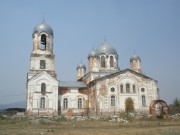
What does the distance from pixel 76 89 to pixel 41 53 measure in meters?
7.35

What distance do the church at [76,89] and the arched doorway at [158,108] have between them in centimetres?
137

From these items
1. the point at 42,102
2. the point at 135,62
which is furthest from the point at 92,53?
the point at 42,102

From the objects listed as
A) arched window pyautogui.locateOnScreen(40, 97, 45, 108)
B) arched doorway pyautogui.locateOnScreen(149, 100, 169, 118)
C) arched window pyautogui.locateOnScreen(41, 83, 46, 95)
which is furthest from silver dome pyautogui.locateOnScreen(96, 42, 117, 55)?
arched window pyautogui.locateOnScreen(40, 97, 45, 108)

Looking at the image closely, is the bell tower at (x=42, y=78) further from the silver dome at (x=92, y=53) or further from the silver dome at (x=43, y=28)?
the silver dome at (x=92, y=53)

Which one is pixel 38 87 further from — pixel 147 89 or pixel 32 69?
pixel 147 89

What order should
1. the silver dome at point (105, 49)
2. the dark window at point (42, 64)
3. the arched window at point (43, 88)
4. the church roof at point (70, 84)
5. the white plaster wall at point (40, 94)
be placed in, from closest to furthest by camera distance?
the white plaster wall at point (40, 94) → the arched window at point (43, 88) → the dark window at point (42, 64) → the church roof at point (70, 84) → the silver dome at point (105, 49)

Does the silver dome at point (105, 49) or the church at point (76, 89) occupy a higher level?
the silver dome at point (105, 49)

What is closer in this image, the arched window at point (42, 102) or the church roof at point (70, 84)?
the arched window at point (42, 102)

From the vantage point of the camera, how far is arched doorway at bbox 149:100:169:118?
108ft

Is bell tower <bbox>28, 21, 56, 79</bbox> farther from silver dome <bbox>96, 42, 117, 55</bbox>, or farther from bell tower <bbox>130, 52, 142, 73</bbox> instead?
bell tower <bbox>130, 52, 142, 73</bbox>

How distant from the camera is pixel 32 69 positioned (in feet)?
113

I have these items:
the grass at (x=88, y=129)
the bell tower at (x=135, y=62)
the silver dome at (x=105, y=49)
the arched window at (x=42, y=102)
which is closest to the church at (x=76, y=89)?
the arched window at (x=42, y=102)

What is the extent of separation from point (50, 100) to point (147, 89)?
45.6 feet

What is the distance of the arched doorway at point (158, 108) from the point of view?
108ft
